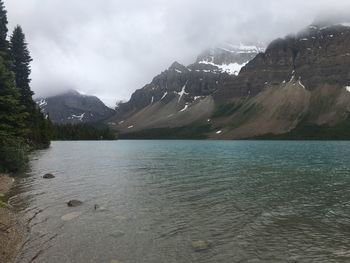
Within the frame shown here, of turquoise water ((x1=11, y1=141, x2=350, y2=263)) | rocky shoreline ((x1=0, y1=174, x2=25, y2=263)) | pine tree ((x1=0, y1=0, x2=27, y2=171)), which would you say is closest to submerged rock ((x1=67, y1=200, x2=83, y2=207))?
turquoise water ((x1=11, y1=141, x2=350, y2=263))

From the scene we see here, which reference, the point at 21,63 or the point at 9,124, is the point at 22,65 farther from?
the point at 9,124

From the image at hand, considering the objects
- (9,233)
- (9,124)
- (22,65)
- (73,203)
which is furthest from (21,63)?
(9,233)

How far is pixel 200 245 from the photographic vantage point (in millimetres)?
24891

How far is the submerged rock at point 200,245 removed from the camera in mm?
24359

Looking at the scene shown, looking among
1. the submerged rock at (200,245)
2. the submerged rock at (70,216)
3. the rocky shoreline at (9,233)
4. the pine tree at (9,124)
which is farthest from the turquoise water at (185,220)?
the pine tree at (9,124)

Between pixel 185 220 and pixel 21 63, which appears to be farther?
pixel 21 63

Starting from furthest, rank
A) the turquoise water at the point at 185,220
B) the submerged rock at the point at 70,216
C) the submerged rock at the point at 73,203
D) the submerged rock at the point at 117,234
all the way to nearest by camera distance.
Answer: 1. the submerged rock at the point at 73,203
2. the submerged rock at the point at 70,216
3. the submerged rock at the point at 117,234
4. the turquoise water at the point at 185,220

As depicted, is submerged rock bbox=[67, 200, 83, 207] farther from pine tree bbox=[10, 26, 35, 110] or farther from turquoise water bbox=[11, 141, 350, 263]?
pine tree bbox=[10, 26, 35, 110]

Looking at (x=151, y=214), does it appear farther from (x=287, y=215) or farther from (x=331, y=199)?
(x=331, y=199)

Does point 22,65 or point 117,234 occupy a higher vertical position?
point 22,65

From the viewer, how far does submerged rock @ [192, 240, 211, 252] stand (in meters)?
24.4

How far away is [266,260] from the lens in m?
22.3

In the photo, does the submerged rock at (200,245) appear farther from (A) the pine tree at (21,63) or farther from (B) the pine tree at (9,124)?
(A) the pine tree at (21,63)

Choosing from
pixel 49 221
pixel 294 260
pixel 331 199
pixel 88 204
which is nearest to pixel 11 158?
pixel 88 204
